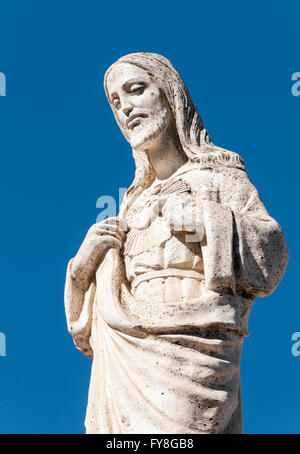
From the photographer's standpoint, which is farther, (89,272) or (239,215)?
(89,272)

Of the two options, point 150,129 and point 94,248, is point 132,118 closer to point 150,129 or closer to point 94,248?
point 150,129

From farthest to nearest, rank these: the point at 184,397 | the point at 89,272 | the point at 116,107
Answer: the point at 116,107 < the point at 89,272 < the point at 184,397

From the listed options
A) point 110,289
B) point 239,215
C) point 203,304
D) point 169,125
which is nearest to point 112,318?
point 110,289

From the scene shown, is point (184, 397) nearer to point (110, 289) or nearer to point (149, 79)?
point (110, 289)

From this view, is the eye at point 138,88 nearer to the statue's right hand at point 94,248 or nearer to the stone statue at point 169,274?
the stone statue at point 169,274

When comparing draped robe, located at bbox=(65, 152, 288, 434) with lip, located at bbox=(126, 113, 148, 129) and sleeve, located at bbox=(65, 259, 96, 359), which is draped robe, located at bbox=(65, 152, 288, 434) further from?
lip, located at bbox=(126, 113, 148, 129)

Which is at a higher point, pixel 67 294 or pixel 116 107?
pixel 116 107

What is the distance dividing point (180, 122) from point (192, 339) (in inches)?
93.8

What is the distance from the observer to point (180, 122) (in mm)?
8930

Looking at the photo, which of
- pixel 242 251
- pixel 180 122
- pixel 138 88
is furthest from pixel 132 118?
pixel 242 251

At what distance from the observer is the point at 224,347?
25.3 ft

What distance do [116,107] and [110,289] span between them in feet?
6.80

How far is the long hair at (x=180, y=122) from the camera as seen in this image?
8.78 meters

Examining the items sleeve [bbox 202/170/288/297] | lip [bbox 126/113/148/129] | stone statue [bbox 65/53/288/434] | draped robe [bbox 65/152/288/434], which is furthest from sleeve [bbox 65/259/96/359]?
lip [bbox 126/113/148/129]
